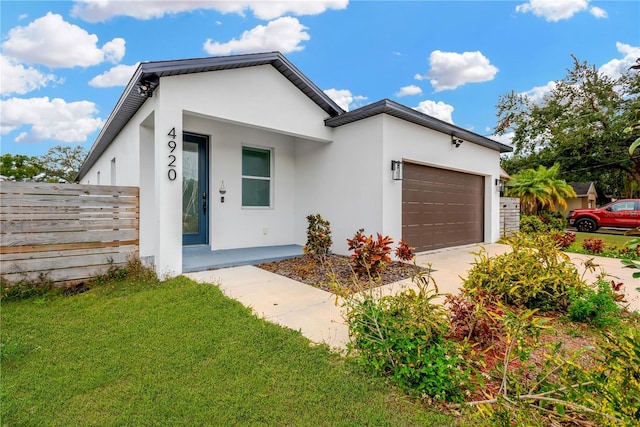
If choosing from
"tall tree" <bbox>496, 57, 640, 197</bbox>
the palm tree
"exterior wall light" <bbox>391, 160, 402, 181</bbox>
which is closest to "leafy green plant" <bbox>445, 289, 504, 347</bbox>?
"exterior wall light" <bbox>391, 160, 402, 181</bbox>

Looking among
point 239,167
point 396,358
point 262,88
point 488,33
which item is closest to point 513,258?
point 396,358

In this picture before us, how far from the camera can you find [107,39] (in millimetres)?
7645

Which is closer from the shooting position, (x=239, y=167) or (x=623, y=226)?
(x=239, y=167)

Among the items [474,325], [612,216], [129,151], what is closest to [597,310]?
[474,325]

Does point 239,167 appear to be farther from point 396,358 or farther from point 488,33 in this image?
point 488,33

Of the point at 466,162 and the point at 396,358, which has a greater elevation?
the point at 466,162

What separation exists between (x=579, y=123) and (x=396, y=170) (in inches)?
748

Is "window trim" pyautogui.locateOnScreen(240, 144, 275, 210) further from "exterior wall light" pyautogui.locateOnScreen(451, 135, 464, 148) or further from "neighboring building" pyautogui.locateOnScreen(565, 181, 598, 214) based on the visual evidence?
"neighboring building" pyautogui.locateOnScreen(565, 181, 598, 214)

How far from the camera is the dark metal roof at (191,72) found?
14.9ft

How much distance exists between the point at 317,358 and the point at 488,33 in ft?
33.1

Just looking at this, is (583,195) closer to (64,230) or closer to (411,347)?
(411,347)

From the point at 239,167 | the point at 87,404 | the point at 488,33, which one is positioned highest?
the point at 488,33

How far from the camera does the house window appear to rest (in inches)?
278

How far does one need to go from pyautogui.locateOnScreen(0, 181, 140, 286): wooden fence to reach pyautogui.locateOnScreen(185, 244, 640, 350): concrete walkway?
1354 millimetres
